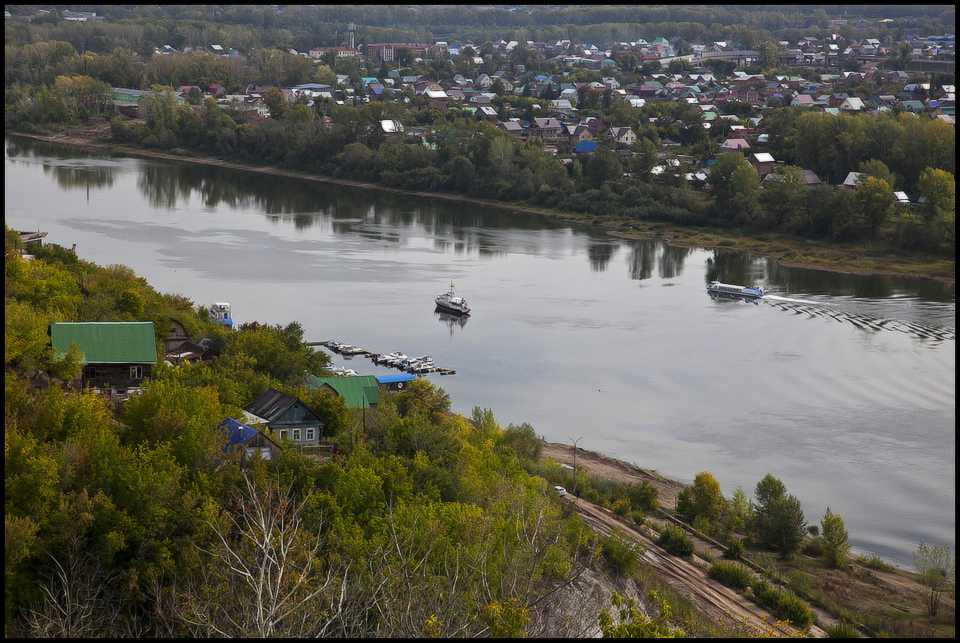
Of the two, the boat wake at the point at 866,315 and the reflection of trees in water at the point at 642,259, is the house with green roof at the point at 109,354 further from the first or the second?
the reflection of trees in water at the point at 642,259

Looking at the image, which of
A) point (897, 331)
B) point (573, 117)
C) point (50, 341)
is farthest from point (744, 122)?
point (50, 341)

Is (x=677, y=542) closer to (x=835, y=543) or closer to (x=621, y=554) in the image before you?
(x=621, y=554)

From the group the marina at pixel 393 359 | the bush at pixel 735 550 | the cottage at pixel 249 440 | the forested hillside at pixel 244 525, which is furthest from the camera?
the marina at pixel 393 359

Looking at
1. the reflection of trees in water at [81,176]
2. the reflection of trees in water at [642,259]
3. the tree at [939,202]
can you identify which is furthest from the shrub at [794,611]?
the reflection of trees in water at [81,176]

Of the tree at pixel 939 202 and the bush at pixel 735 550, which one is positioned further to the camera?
the tree at pixel 939 202

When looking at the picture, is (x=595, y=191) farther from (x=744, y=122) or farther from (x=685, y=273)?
(x=744, y=122)

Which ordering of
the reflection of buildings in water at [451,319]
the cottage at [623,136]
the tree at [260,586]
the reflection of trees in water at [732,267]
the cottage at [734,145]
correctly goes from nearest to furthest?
the tree at [260,586]
the reflection of buildings in water at [451,319]
the reflection of trees in water at [732,267]
the cottage at [734,145]
the cottage at [623,136]
